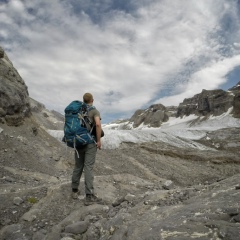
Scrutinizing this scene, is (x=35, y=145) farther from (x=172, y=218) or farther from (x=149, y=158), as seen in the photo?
(x=172, y=218)

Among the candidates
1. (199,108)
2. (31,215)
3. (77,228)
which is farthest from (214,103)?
(77,228)

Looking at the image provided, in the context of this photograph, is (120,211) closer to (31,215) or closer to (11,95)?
(31,215)

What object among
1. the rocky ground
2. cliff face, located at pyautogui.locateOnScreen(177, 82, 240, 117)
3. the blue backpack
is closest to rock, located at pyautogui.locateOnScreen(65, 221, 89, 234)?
the rocky ground

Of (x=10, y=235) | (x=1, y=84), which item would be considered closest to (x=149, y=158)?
(x=1, y=84)

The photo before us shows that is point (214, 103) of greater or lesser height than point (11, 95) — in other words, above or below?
above

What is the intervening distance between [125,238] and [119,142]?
3038cm

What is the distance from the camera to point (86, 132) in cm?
871

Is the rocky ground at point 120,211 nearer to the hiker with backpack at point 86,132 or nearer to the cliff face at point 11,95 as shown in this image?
the hiker with backpack at point 86,132

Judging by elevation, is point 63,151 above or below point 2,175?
above

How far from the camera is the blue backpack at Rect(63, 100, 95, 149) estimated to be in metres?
8.62

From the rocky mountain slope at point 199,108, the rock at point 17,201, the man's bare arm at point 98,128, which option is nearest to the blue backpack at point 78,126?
the man's bare arm at point 98,128

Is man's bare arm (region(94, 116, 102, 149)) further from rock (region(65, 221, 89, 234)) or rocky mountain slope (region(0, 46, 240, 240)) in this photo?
rock (region(65, 221, 89, 234))

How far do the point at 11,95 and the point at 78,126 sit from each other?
70.2ft

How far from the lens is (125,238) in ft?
18.6
